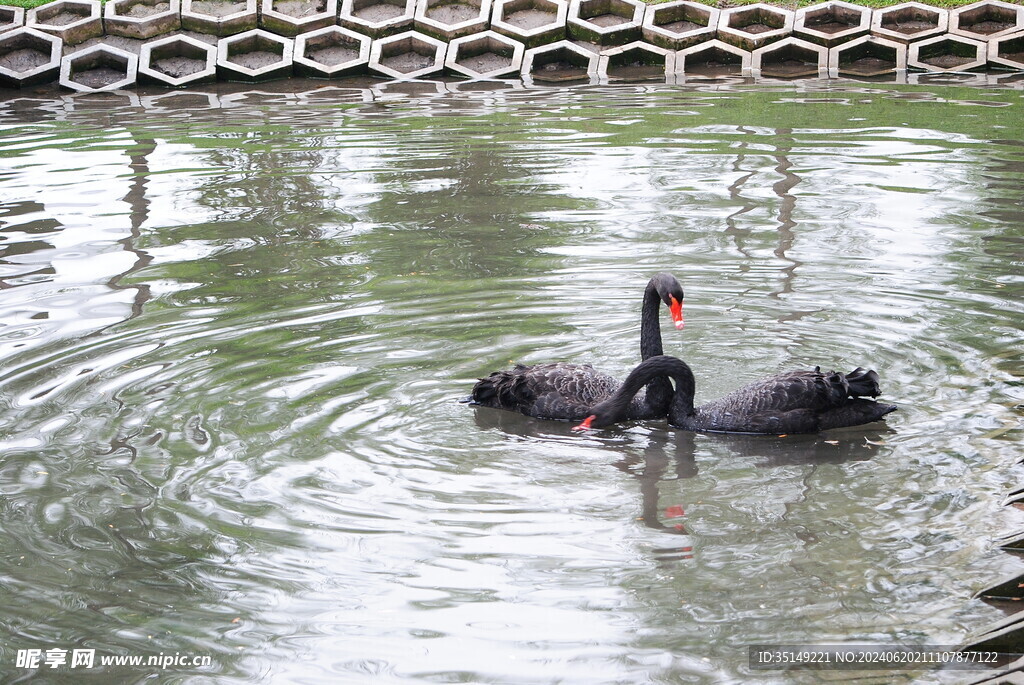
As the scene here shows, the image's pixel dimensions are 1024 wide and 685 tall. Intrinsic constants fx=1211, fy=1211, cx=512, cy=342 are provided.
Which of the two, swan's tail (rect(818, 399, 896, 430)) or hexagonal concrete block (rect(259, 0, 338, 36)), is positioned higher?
hexagonal concrete block (rect(259, 0, 338, 36))

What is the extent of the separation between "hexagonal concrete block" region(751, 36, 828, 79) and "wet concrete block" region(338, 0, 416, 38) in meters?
4.63

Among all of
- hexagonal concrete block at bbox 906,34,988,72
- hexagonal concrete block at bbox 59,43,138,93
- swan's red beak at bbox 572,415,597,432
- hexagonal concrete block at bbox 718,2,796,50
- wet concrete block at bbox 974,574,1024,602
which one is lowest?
swan's red beak at bbox 572,415,597,432

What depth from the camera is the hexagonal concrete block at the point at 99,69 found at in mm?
15648

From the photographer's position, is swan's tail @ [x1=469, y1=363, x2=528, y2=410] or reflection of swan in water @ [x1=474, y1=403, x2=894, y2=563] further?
swan's tail @ [x1=469, y1=363, x2=528, y2=410]

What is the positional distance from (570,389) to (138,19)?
500 inches

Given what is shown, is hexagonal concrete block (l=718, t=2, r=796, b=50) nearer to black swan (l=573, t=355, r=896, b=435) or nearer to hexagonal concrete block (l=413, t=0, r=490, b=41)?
hexagonal concrete block (l=413, t=0, r=490, b=41)

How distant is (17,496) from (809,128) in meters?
8.80

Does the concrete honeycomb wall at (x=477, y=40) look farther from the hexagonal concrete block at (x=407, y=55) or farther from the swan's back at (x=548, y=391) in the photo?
the swan's back at (x=548, y=391)

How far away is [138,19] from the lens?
1600 cm

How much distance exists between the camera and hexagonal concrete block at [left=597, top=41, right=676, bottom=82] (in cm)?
1567

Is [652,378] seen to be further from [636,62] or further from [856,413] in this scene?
[636,62]

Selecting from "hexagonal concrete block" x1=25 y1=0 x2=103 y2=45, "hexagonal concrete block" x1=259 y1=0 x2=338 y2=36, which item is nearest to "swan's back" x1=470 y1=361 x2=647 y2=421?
"hexagonal concrete block" x1=259 y1=0 x2=338 y2=36

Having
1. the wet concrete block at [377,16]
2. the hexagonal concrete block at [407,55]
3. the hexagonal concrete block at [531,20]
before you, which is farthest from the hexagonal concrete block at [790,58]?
the wet concrete block at [377,16]

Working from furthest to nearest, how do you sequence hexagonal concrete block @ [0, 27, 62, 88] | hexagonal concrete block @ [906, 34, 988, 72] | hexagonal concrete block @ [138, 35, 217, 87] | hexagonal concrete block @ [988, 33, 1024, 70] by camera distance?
hexagonal concrete block @ [138, 35, 217, 87]
hexagonal concrete block @ [0, 27, 62, 88]
hexagonal concrete block @ [906, 34, 988, 72]
hexagonal concrete block @ [988, 33, 1024, 70]
